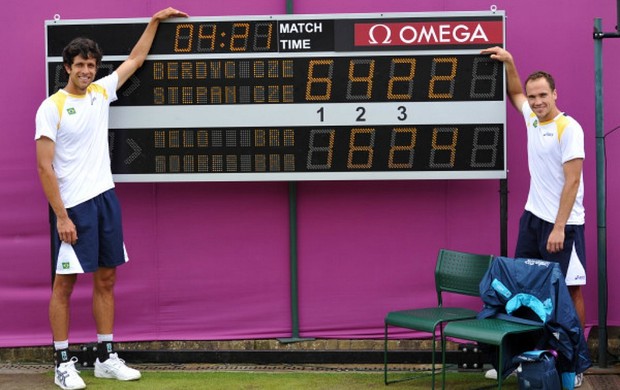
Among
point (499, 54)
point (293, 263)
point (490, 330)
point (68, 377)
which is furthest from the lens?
point (293, 263)

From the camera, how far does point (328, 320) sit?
6.68 m

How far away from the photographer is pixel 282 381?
20.0ft

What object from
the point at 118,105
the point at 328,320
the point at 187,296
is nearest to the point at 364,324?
the point at 328,320

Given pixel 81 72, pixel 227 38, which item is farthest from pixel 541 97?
pixel 81 72

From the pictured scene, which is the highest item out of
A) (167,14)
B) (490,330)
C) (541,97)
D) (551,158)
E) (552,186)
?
(167,14)

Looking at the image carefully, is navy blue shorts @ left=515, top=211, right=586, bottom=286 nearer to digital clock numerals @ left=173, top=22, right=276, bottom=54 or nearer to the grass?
the grass

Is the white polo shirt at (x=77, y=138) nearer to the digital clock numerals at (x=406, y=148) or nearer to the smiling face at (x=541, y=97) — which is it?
the digital clock numerals at (x=406, y=148)

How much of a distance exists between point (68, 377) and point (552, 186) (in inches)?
122

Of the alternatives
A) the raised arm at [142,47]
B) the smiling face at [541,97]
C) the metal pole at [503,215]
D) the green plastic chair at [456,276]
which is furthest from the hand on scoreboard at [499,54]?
the raised arm at [142,47]

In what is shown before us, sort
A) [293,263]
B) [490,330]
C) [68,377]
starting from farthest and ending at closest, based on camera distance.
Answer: [293,263] < [68,377] < [490,330]

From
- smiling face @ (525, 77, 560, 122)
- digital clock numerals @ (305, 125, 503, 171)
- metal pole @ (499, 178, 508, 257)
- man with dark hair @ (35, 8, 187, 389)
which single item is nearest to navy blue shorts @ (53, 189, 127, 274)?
man with dark hair @ (35, 8, 187, 389)

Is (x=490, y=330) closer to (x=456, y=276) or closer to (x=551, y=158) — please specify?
(x=456, y=276)

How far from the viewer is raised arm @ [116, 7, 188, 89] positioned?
6168 mm

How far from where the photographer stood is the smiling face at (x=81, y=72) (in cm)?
582
